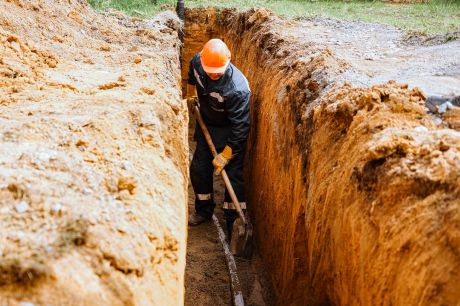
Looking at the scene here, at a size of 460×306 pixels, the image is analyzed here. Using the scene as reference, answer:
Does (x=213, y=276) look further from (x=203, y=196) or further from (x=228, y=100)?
(x=228, y=100)

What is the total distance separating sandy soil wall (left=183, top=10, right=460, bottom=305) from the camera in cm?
211

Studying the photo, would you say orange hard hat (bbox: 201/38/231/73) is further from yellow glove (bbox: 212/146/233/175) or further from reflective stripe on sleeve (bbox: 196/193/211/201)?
reflective stripe on sleeve (bbox: 196/193/211/201)

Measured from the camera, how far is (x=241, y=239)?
5.00 m

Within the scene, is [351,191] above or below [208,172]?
above

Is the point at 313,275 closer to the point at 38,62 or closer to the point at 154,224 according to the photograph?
the point at 154,224

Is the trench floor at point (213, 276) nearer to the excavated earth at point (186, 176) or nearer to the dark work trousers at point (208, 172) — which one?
the excavated earth at point (186, 176)

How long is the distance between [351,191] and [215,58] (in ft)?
8.38

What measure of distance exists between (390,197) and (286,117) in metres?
2.33

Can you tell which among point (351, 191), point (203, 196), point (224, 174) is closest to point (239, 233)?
point (224, 174)

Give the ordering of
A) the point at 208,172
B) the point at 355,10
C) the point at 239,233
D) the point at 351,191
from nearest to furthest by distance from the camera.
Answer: the point at 351,191
the point at 239,233
the point at 208,172
the point at 355,10

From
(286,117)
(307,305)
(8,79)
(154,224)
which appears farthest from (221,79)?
(154,224)

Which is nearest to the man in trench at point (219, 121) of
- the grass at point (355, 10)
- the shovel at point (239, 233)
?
the shovel at point (239, 233)

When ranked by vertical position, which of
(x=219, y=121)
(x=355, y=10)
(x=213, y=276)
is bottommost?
(x=213, y=276)

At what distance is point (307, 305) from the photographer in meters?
3.54
